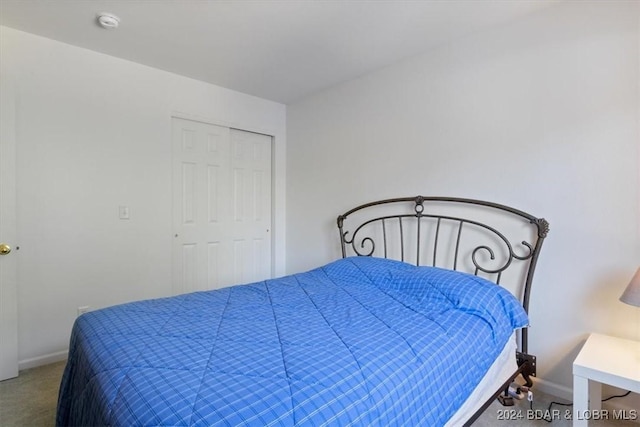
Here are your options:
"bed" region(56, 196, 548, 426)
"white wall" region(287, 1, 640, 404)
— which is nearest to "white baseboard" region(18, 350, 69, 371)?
"bed" region(56, 196, 548, 426)

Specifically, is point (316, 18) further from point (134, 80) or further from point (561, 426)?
point (561, 426)

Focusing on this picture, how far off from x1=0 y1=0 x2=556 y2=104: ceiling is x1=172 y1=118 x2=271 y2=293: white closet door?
0.72 metres

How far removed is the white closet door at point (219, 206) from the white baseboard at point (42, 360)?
37.5 inches

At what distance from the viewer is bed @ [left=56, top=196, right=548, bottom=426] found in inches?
36.7

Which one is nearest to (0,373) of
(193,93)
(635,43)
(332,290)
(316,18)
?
(332,290)

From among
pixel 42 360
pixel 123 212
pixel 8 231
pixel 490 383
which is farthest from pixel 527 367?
pixel 8 231

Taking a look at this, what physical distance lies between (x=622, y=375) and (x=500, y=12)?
2.08 metres

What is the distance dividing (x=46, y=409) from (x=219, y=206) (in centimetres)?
202

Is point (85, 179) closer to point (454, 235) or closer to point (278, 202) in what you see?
point (278, 202)

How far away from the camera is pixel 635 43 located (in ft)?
5.76

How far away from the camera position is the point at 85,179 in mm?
2627

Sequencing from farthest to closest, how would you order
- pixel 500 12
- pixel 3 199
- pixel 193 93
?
pixel 193 93 < pixel 3 199 < pixel 500 12

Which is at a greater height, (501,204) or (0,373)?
(501,204)

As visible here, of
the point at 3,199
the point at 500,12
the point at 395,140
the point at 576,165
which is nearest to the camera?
the point at 576,165
